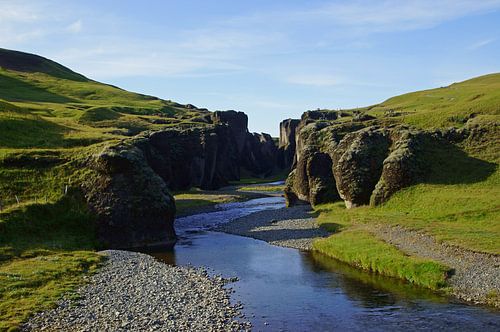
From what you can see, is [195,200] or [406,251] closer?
[406,251]

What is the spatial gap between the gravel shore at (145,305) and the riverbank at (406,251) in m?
17.5

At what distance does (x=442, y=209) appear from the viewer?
6431 cm

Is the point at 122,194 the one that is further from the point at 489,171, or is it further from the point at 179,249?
Answer: the point at 489,171

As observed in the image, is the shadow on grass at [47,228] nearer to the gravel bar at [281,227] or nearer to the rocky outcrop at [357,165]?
the gravel bar at [281,227]

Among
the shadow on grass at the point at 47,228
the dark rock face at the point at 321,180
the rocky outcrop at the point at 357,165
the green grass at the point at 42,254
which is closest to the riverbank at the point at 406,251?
the rocky outcrop at the point at 357,165

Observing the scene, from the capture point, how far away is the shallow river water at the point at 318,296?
1289 inches

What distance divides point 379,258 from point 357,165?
3578cm

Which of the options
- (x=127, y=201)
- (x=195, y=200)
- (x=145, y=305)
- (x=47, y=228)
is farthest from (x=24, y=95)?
(x=145, y=305)

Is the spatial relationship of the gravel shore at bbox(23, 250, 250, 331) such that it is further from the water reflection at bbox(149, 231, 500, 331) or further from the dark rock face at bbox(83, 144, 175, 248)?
the dark rock face at bbox(83, 144, 175, 248)

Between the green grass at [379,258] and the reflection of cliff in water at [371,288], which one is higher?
the green grass at [379,258]

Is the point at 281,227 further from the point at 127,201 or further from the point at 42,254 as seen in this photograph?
the point at 42,254

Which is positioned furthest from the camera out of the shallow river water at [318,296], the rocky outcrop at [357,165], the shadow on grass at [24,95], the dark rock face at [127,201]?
the shadow on grass at [24,95]

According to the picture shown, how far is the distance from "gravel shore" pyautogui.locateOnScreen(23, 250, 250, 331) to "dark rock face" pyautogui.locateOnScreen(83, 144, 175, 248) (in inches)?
627

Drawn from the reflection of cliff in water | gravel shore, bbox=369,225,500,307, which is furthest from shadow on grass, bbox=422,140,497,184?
the reflection of cliff in water
